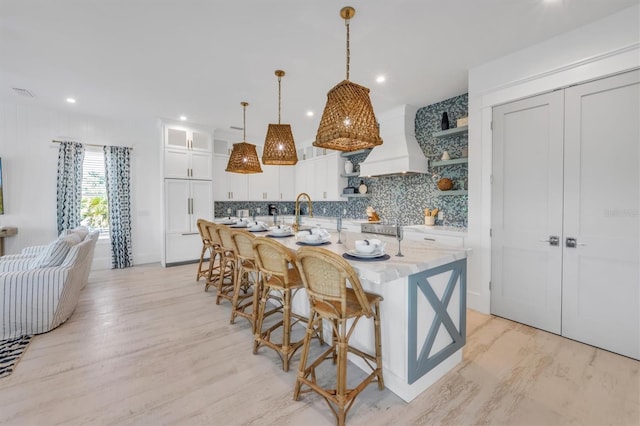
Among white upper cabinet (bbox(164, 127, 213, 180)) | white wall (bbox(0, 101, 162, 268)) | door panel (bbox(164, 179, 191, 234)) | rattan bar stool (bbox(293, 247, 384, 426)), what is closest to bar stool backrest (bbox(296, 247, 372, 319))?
rattan bar stool (bbox(293, 247, 384, 426))

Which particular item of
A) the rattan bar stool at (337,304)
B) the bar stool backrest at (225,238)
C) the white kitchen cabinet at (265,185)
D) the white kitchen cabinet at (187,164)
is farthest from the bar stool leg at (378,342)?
the white kitchen cabinet at (265,185)

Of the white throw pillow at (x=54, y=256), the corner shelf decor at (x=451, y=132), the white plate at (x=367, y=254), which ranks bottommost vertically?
the white throw pillow at (x=54, y=256)

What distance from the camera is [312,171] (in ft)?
21.5

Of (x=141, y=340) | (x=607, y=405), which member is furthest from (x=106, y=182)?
(x=607, y=405)

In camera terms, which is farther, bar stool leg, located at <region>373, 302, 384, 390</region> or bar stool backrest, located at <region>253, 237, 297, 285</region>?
bar stool backrest, located at <region>253, 237, 297, 285</region>

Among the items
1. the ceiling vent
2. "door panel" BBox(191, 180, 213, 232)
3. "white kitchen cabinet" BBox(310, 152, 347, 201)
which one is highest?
the ceiling vent

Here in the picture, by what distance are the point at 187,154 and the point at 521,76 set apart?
5443 millimetres

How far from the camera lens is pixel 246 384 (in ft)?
6.55

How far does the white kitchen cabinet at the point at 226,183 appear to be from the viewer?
6.06 m

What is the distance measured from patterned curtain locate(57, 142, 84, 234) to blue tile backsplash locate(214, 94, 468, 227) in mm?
5158

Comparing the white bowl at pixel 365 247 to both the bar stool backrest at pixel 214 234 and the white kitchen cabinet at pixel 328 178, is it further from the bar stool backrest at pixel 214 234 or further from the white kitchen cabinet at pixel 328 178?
the white kitchen cabinet at pixel 328 178

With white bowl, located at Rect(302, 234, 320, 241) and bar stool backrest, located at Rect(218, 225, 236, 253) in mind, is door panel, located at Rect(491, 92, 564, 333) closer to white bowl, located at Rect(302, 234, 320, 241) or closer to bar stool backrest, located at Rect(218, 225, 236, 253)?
white bowl, located at Rect(302, 234, 320, 241)

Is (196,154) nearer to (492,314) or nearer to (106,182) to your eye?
(106,182)

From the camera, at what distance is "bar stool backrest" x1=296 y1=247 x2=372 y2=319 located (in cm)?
152
